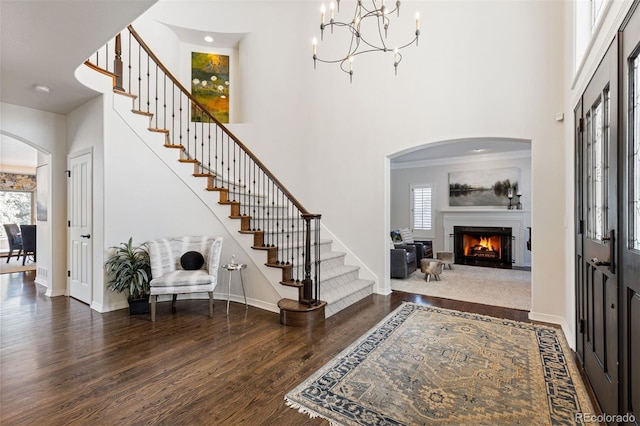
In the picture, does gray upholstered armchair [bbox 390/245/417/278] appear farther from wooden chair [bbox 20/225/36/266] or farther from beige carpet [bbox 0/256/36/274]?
wooden chair [bbox 20/225/36/266]

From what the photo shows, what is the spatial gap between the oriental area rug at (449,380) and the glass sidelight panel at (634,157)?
4.16 ft

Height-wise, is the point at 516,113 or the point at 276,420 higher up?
the point at 516,113

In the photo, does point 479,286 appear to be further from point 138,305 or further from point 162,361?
point 138,305

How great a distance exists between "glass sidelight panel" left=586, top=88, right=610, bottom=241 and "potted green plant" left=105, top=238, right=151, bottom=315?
4.54m

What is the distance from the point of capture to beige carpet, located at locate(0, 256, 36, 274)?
6547 millimetres

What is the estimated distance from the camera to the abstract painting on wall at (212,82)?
6.22 m

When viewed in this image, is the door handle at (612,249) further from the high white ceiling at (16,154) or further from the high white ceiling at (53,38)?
the high white ceiling at (16,154)

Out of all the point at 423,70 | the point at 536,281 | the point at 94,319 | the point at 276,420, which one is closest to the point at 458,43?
the point at 423,70

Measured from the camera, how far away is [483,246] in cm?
806

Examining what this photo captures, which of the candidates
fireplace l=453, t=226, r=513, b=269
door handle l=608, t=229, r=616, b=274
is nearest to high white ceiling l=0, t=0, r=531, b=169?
door handle l=608, t=229, r=616, b=274

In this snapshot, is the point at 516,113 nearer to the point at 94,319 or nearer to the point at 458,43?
the point at 458,43

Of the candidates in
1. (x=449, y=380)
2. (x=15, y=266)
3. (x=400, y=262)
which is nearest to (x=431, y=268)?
(x=400, y=262)

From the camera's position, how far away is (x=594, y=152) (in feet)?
7.39

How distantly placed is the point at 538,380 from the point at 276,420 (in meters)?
2.01
